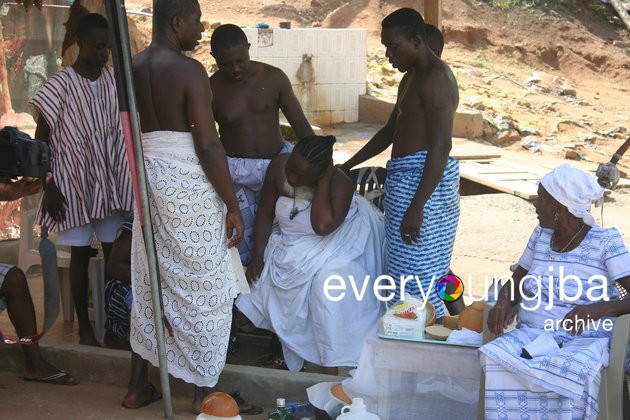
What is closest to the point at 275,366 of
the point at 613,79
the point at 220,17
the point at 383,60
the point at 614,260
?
the point at 614,260

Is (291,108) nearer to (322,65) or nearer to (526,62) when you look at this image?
(322,65)

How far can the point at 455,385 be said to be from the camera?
370 centimetres

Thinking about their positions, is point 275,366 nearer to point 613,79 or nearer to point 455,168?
point 455,168

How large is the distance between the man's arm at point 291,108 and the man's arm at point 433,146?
76cm

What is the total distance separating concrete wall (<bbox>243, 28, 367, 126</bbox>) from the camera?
14789 millimetres

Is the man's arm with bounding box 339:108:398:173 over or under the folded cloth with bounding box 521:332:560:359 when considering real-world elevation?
over

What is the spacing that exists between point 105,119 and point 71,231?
2.04 ft

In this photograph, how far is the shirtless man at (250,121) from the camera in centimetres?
488

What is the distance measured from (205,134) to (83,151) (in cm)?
124

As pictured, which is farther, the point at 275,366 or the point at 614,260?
the point at 275,366

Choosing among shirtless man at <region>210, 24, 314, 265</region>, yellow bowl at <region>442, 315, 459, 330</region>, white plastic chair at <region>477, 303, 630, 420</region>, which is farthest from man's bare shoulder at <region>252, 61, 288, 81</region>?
white plastic chair at <region>477, 303, 630, 420</region>

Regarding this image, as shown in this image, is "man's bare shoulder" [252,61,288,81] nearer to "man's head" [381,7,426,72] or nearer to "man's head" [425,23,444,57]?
"man's head" [381,7,426,72]

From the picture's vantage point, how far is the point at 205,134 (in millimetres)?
3846

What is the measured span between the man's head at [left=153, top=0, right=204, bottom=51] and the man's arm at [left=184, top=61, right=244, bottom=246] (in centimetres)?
14
